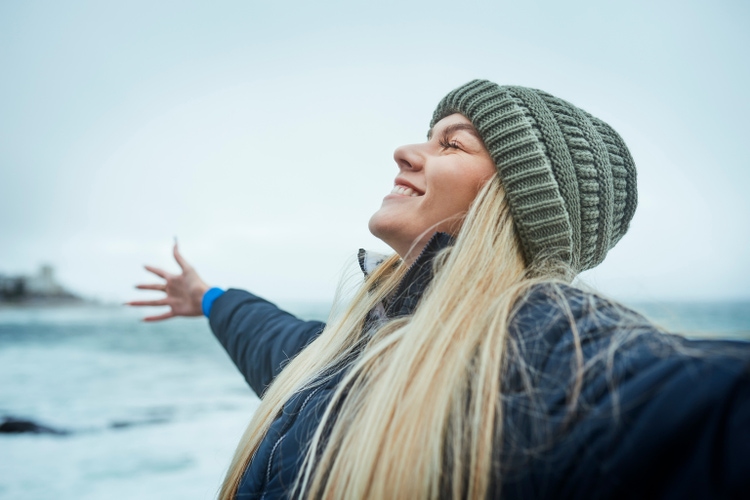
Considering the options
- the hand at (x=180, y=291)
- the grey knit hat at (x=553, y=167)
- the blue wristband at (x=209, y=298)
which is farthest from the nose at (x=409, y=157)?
the hand at (x=180, y=291)

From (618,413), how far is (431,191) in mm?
973

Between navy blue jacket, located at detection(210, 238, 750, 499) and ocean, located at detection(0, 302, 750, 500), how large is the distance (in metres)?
0.21

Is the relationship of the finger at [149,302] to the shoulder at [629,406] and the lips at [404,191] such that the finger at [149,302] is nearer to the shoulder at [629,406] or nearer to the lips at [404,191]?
the lips at [404,191]

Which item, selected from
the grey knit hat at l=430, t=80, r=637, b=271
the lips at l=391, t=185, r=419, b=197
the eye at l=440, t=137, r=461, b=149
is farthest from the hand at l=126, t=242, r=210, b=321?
the grey knit hat at l=430, t=80, r=637, b=271

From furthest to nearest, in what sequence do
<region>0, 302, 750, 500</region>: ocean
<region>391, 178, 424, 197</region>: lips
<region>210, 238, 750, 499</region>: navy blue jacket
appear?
<region>0, 302, 750, 500</region>: ocean
<region>391, 178, 424, 197</region>: lips
<region>210, 238, 750, 499</region>: navy blue jacket

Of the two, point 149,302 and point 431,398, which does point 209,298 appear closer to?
point 149,302

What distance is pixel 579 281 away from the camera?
1.41 m

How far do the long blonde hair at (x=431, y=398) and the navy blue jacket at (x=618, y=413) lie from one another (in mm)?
50

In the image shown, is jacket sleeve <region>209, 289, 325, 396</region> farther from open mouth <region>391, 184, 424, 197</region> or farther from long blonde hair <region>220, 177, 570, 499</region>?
open mouth <region>391, 184, 424, 197</region>

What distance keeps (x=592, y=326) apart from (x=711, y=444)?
1.01 ft

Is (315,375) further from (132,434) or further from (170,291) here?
(132,434)

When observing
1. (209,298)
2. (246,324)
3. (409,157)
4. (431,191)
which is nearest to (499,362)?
(431,191)

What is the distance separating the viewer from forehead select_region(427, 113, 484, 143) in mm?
1746

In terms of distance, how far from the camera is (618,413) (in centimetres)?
77
